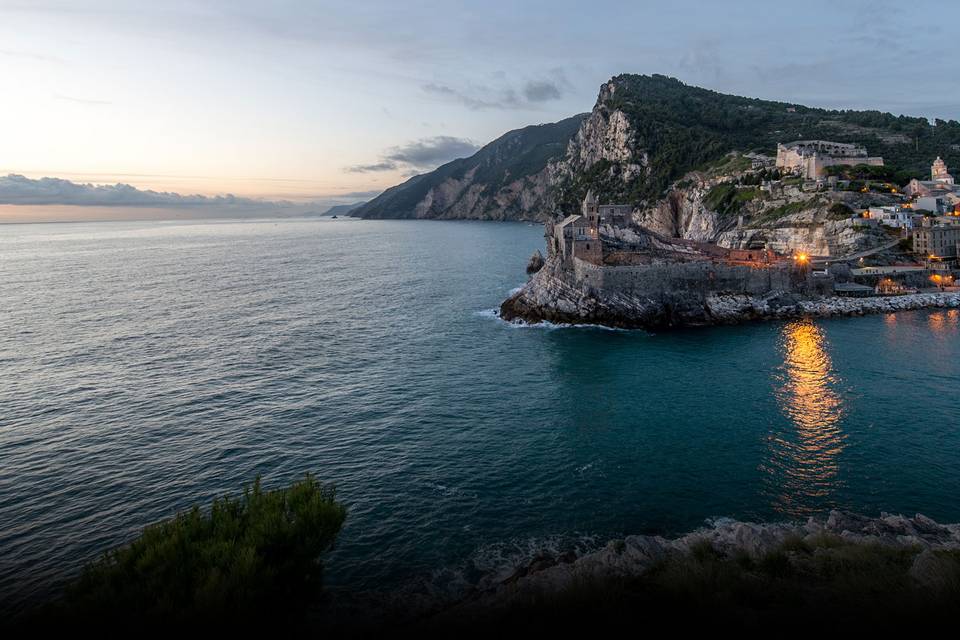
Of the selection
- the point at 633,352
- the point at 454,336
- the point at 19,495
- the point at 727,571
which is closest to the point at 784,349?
the point at 633,352

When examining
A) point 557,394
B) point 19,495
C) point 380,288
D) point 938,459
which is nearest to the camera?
point 19,495

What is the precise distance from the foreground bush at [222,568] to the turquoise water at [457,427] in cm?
437

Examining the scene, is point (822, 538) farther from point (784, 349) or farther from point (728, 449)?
point (784, 349)

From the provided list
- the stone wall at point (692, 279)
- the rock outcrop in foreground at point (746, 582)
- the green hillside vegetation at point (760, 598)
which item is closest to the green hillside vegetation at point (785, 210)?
the stone wall at point (692, 279)

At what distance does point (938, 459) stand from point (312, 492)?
1150 inches

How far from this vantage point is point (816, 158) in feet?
327

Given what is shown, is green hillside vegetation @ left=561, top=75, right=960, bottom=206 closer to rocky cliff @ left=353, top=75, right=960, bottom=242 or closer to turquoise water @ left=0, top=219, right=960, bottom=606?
rocky cliff @ left=353, top=75, right=960, bottom=242

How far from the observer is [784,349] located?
156ft

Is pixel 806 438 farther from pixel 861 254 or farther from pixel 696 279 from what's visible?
pixel 861 254

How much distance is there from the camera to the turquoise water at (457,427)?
22016 mm

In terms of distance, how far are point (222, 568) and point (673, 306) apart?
175ft

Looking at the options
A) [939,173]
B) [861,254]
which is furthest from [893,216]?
[939,173]

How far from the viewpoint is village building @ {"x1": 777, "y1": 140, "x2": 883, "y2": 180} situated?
327 ft

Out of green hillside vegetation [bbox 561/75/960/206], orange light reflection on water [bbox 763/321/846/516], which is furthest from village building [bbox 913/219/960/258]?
green hillside vegetation [bbox 561/75/960/206]
